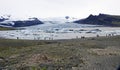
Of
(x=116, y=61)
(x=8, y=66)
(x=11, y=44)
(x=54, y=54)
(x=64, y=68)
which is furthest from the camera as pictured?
(x=11, y=44)

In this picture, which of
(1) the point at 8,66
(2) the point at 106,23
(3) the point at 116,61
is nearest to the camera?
(1) the point at 8,66

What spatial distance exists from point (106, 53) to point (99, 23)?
144676mm

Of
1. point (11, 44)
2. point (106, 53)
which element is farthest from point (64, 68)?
point (11, 44)

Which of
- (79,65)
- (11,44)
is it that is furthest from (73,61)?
(11,44)

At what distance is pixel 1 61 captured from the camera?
3575 cm

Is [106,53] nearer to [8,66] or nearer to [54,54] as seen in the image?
[54,54]

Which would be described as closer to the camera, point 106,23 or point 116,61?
point 116,61

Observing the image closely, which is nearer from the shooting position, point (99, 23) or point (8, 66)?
point (8, 66)

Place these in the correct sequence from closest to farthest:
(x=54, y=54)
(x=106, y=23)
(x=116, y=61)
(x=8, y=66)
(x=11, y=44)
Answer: (x=8, y=66)
(x=116, y=61)
(x=54, y=54)
(x=11, y=44)
(x=106, y=23)

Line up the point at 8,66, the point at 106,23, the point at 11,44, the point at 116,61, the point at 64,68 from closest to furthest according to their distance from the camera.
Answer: the point at 64,68
the point at 8,66
the point at 116,61
the point at 11,44
the point at 106,23

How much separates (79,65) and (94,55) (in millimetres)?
7122

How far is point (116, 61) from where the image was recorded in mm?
34125

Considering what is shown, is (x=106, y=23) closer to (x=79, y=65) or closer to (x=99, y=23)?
(x=99, y=23)

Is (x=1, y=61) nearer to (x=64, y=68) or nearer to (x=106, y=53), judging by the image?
(x=64, y=68)
